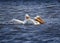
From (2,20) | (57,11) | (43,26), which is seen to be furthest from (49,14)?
(43,26)

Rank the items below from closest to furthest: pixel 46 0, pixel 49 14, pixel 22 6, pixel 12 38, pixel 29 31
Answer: pixel 12 38 < pixel 29 31 < pixel 49 14 < pixel 22 6 < pixel 46 0

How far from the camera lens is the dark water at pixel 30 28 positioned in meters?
10.8

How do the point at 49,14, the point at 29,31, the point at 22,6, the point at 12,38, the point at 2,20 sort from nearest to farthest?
the point at 12,38, the point at 29,31, the point at 2,20, the point at 49,14, the point at 22,6

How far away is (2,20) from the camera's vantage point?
1423 cm

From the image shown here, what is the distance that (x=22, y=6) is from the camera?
18109 mm

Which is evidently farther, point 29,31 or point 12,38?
point 29,31

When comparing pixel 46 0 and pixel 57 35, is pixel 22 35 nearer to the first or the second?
pixel 57 35

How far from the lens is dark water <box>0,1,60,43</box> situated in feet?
35.3

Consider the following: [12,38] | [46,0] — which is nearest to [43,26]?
[12,38]

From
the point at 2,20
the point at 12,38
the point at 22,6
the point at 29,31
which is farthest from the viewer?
the point at 22,6

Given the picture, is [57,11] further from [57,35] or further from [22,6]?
[57,35]

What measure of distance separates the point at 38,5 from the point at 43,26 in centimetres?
618

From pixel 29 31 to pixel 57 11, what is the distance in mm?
5056

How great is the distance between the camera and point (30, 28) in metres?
12.0
